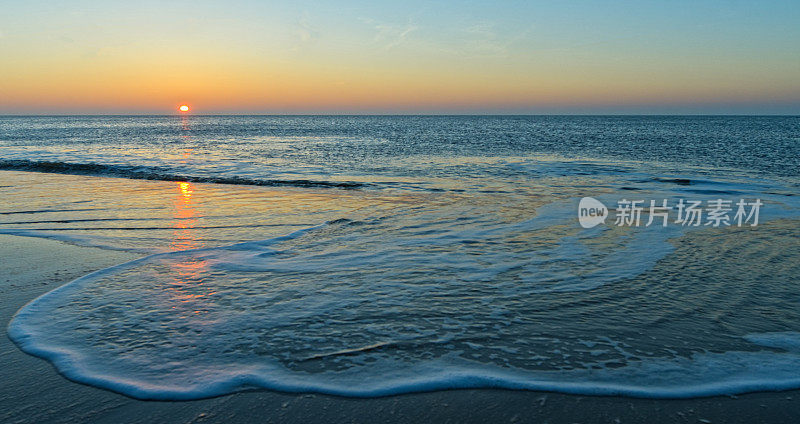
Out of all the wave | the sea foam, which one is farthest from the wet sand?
the wave

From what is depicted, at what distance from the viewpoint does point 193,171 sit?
2162 cm

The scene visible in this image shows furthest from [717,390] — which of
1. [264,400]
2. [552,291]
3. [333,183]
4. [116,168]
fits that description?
[116,168]

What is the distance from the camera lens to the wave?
697 inches

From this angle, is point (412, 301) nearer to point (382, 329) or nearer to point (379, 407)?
point (382, 329)

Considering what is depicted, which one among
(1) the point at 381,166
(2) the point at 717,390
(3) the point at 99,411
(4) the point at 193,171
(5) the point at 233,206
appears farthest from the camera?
(1) the point at 381,166

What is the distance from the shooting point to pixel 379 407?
3533mm

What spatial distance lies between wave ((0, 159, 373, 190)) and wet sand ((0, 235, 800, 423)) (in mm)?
13199

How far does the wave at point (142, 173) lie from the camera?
58.1 ft

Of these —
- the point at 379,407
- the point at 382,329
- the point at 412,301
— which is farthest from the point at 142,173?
the point at 379,407

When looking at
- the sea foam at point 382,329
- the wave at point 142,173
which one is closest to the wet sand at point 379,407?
the sea foam at point 382,329

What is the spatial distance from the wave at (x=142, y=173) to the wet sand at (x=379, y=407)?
43.3ft

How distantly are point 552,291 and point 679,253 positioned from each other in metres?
3.08

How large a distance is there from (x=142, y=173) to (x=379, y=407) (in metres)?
20.8

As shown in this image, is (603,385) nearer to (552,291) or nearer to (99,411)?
(552,291)
